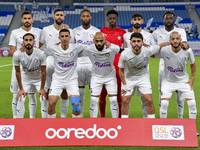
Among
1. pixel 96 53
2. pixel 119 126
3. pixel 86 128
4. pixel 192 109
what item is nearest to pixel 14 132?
pixel 86 128

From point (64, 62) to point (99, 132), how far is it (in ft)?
5.40

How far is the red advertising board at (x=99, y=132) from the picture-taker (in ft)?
13.4

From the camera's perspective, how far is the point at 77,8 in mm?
35281

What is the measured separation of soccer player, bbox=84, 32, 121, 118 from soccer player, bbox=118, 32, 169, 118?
0.80ft

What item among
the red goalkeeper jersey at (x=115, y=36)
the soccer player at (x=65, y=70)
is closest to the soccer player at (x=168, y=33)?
the red goalkeeper jersey at (x=115, y=36)

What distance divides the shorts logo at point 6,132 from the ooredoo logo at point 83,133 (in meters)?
0.57

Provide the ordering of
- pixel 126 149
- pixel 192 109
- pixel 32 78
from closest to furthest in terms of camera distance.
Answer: pixel 126 149, pixel 192 109, pixel 32 78

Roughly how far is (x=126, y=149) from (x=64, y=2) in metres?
32.8

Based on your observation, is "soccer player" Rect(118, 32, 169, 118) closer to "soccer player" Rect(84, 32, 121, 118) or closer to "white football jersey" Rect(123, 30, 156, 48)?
"soccer player" Rect(84, 32, 121, 118)

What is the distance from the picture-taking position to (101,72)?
5.17 metres

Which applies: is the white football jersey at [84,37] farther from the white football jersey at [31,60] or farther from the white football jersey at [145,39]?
Answer: the white football jersey at [31,60]

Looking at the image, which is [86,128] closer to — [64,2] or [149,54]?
[149,54]

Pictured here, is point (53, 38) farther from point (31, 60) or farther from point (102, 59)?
point (102, 59)

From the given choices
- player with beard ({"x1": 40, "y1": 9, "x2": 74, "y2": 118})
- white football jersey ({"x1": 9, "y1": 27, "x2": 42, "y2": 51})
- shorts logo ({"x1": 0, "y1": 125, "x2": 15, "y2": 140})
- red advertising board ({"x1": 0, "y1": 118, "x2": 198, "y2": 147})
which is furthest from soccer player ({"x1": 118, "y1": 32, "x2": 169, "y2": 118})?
shorts logo ({"x1": 0, "y1": 125, "x2": 15, "y2": 140})
